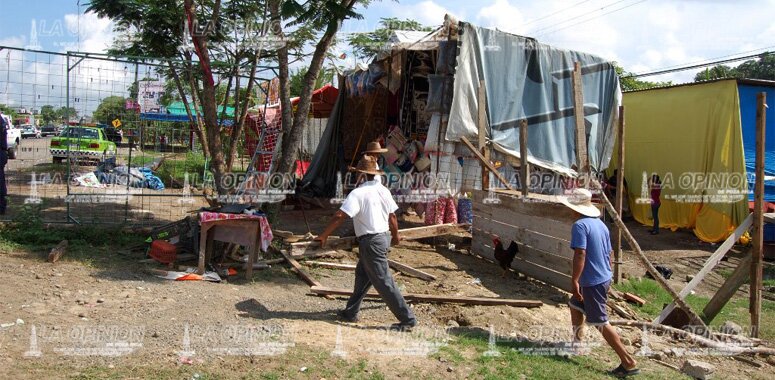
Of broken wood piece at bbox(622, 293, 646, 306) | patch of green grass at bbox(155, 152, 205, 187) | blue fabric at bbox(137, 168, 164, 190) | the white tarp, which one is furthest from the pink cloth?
blue fabric at bbox(137, 168, 164, 190)

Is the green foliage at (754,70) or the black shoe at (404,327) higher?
the green foliage at (754,70)

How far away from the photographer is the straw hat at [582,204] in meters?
5.47

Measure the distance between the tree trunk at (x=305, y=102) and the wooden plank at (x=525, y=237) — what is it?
3.09 metres

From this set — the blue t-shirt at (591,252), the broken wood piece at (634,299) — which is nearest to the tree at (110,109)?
the blue t-shirt at (591,252)

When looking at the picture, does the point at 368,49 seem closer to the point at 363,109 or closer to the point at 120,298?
the point at 363,109

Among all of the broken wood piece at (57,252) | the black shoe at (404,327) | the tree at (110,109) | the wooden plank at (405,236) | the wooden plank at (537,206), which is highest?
the tree at (110,109)

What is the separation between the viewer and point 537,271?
7902 mm

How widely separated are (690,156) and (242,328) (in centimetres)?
1249

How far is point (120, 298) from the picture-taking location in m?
6.01

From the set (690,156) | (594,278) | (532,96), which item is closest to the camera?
(594,278)

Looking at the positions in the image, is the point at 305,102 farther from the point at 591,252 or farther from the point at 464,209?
the point at 591,252

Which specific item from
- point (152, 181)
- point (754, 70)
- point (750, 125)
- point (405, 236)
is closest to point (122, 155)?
point (152, 181)

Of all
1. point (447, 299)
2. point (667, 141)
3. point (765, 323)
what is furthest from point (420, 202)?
point (667, 141)

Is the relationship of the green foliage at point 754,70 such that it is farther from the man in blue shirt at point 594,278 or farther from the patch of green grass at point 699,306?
the man in blue shirt at point 594,278
